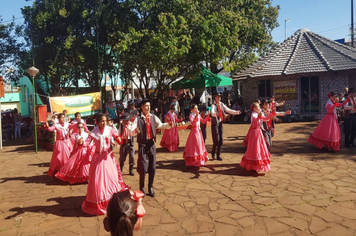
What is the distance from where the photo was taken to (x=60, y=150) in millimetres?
7820

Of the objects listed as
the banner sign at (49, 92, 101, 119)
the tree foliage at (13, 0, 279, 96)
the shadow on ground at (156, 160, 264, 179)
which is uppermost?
the tree foliage at (13, 0, 279, 96)

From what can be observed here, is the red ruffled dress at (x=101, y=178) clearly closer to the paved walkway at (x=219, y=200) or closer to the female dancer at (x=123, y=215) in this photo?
the paved walkway at (x=219, y=200)

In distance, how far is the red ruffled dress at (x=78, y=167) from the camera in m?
6.95

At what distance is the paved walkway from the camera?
15.1 ft

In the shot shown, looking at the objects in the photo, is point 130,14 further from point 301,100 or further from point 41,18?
point 301,100

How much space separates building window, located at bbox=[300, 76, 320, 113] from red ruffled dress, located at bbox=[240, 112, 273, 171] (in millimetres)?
12336

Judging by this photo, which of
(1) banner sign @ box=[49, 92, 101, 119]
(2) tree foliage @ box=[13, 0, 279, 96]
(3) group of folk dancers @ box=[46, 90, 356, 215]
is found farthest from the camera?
(2) tree foliage @ box=[13, 0, 279, 96]

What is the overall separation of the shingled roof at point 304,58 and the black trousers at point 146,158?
14.3 metres

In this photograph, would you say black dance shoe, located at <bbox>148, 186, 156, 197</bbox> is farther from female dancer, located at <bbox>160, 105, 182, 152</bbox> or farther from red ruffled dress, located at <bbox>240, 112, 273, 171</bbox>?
female dancer, located at <bbox>160, 105, 182, 152</bbox>

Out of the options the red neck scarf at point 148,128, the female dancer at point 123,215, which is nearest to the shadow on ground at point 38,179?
the red neck scarf at point 148,128

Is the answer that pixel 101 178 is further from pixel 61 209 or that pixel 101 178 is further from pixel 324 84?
pixel 324 84

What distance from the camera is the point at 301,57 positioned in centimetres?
1881

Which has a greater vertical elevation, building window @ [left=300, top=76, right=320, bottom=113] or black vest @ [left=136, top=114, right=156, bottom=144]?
building window @ [left=300, top=76, right=320, bottom=113]

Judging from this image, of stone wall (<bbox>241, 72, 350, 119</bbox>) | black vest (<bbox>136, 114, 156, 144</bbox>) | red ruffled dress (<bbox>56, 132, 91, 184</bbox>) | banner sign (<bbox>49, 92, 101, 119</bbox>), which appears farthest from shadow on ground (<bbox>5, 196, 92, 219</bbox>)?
stone wall (<bbox>241, 72, 350, 119</bbox>)
